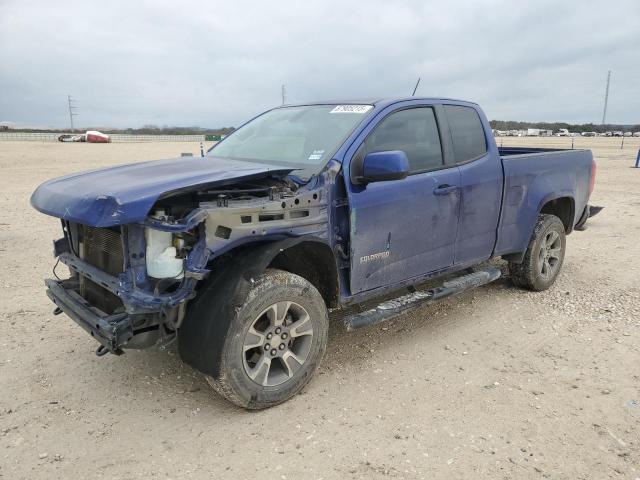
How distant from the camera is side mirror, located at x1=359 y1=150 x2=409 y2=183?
3375 mm

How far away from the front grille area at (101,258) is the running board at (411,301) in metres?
1.59

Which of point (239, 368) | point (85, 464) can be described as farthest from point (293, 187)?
point (85, 464)

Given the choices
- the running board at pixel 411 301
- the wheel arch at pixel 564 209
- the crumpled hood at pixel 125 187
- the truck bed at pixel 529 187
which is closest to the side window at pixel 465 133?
the truck bed at pixel 529 187

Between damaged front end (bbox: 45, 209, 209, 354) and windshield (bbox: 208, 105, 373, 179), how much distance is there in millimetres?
1005

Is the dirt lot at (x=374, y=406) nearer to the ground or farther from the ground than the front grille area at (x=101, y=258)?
nearer to the ground

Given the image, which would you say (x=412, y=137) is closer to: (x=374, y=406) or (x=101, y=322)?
(x=374, y=406)

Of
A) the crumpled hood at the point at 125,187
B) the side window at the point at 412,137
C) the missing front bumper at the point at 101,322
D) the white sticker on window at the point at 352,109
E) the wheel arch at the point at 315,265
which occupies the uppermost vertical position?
the white sticker on window at the point at 352,109

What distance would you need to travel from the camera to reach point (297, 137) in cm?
411

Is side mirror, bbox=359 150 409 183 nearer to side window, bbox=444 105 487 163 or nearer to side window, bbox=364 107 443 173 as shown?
side window, bbox=364 107 443 173

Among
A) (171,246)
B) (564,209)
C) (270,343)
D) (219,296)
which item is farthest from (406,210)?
(564,209)

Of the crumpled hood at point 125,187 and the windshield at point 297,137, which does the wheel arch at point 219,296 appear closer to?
the crumpled hood at point 125,187

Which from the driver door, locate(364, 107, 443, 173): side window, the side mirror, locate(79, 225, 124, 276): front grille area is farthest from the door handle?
locate(79, 225, 124, 276): front grille area

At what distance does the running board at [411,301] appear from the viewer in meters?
3.74

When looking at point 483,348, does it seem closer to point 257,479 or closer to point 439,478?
point 439,478
